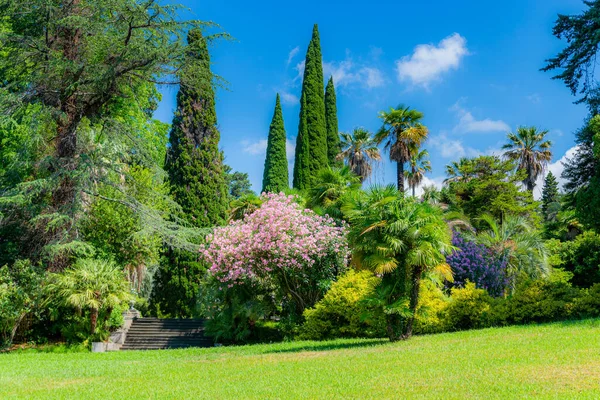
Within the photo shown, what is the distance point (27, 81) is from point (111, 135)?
314cm

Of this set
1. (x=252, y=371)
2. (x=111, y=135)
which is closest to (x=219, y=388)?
(x=252, y=371)

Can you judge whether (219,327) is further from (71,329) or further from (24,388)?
(24,388)

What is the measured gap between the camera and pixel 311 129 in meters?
34.0

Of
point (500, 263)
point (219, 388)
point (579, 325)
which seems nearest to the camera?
point (219, 388)

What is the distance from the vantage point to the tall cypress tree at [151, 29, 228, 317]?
21047 millimetres

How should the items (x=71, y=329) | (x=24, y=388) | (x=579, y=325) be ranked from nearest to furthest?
1. (x=24, y=388)
2. (x=579, y=325)
3. (x=71, y=329)

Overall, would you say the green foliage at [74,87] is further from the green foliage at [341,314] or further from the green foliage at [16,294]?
the green foliage at [341,314]

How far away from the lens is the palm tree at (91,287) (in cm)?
1545

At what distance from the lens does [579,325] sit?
36.2ft

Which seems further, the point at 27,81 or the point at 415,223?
the point at 27,81

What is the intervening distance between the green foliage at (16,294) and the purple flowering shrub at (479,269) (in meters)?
13.5

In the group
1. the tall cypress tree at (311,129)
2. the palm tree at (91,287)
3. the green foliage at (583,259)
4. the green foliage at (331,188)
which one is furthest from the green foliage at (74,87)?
the tall cypress tree at (311,129)

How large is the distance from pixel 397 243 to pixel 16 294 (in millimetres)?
11069

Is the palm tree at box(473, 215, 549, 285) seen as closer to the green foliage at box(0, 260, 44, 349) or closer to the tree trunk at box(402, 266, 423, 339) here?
the tree trunk at box(402, 266, 423, 339)
